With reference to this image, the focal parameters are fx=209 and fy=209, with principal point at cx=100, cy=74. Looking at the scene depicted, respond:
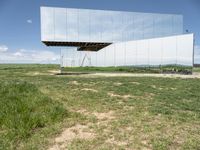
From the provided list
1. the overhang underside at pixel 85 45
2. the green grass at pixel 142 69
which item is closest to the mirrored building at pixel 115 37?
the overhang underside at pixel 85 45

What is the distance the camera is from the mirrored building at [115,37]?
30047mm

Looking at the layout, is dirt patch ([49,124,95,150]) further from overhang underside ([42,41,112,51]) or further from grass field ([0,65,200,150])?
overhang underside ([42,41,112,51])

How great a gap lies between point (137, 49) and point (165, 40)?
425cm

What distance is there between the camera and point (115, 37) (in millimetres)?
34938

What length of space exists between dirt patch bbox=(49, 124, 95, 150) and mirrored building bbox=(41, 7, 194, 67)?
2692 centimetres

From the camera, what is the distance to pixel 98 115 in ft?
20.7

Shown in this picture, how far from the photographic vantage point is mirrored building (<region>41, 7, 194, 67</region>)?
30047 millimetres

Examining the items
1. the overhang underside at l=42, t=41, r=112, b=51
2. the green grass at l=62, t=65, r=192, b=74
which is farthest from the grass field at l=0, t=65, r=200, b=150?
the overhang underside at l=42, t=41, r=112, b=51

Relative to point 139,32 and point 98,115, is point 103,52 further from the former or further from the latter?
point 98,115

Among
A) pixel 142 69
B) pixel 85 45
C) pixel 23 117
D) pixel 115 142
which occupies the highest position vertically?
pixel 85 45

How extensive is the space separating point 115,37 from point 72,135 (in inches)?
1233

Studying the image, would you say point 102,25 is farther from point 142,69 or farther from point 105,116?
point 105,116

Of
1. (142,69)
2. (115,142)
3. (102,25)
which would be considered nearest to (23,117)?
(115,142)

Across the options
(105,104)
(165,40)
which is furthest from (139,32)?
(105,104)
